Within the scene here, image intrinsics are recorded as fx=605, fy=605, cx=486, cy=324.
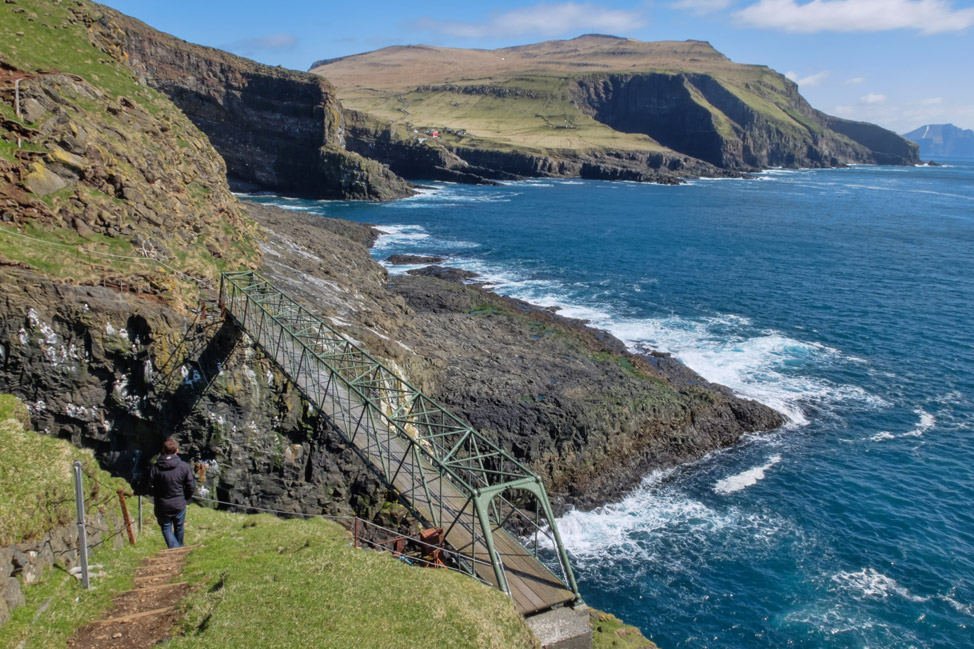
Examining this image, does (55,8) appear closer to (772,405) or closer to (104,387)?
(104,387)

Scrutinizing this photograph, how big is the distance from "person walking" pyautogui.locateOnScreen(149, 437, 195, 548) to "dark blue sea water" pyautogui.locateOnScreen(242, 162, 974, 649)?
636 inches

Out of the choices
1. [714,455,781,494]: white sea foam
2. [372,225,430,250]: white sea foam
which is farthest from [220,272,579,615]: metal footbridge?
[372,225,430,250]: white sea foam

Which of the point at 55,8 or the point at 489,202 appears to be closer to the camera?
the point at 55,8

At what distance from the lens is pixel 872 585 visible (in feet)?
80.9

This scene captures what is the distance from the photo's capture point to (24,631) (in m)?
10.8

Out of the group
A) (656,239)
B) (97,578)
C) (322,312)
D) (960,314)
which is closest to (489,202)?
(656,239)

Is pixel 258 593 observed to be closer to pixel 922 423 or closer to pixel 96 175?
pixel 96 175

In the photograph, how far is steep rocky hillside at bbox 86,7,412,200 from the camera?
111062 millimetres

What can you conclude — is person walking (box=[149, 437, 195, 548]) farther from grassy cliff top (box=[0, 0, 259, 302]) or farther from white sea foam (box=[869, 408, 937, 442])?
white sea foam (box=[869, 408, 937, 442])

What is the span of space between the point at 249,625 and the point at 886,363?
47967mm

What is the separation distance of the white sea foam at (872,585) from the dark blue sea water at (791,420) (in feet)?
0.25

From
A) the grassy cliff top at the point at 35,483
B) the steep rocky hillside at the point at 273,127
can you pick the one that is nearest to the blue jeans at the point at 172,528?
the grassy cliff top at the point at 35,483

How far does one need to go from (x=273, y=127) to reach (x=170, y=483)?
117m

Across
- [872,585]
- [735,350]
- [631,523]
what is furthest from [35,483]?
[735,350]
